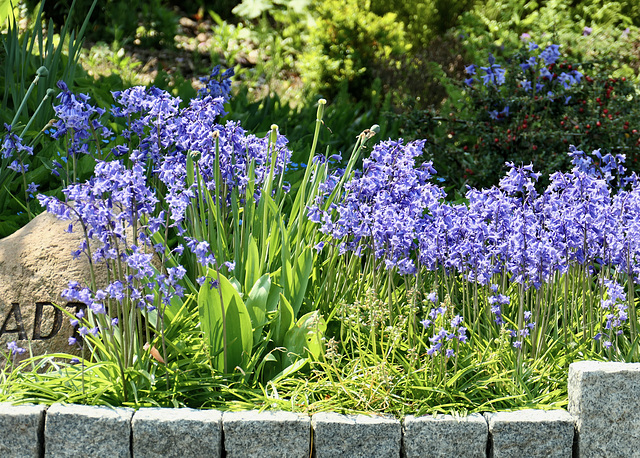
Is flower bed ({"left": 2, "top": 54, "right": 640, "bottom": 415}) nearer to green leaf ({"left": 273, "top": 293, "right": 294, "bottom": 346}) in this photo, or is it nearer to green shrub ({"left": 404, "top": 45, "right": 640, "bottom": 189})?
green leaf ({"left": 273, "top": 293, "right": 294, "bottom": 346})

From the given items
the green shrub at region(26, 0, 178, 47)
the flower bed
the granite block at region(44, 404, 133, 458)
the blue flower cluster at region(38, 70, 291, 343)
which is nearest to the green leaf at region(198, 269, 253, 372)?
the flower bed

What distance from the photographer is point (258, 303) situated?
2691 millimetres

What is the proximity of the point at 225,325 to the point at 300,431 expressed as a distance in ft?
1.54

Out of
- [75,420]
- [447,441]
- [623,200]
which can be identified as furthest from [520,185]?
[75,420]

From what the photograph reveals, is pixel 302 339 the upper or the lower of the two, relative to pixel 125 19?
lower

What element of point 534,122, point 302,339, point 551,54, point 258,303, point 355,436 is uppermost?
point 551,54

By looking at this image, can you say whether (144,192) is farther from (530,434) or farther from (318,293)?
(530,434)

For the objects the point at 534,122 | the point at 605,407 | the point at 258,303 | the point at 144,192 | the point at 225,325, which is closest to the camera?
the point at 144,192

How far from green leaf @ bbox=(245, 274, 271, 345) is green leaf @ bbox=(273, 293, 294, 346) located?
62 mm

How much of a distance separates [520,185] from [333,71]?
4882mm

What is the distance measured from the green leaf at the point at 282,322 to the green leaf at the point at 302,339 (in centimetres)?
3

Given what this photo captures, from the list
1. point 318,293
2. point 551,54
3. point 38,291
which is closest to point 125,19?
point 551,54

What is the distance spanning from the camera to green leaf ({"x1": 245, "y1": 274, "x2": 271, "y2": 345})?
270 cm

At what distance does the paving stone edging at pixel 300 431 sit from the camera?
7.68ft
